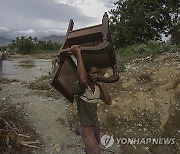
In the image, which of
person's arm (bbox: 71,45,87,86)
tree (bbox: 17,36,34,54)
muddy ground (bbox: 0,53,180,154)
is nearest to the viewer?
person's arm (bbox: 71,45,87,86)

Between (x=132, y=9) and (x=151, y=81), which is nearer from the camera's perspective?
(x=151, y=81)

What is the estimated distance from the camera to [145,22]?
46.0 feet

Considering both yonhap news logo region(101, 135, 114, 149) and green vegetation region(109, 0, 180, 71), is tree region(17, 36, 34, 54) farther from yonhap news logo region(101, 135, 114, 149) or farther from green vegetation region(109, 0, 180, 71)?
yonhap news logo region(101, 135, 114, 149)

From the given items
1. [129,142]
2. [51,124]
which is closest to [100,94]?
[129,142]

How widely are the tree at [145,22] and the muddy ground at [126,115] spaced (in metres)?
7.88

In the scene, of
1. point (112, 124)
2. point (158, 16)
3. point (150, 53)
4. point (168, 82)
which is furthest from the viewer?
A: point (158, 16)

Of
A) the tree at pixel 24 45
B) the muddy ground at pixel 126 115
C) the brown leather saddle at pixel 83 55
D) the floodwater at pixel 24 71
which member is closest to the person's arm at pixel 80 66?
the brown leather saddle at pixel 83 55

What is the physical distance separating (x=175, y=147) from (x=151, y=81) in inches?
67.8

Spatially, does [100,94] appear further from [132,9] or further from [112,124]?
[132,9]

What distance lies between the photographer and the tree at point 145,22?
13.9 metres

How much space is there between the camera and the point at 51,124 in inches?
205

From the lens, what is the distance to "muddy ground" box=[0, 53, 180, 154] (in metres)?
4.62

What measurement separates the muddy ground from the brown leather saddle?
159 cm

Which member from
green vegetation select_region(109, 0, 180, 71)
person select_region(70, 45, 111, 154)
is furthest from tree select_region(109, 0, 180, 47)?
person select_region(70, 45, 111, 154)
